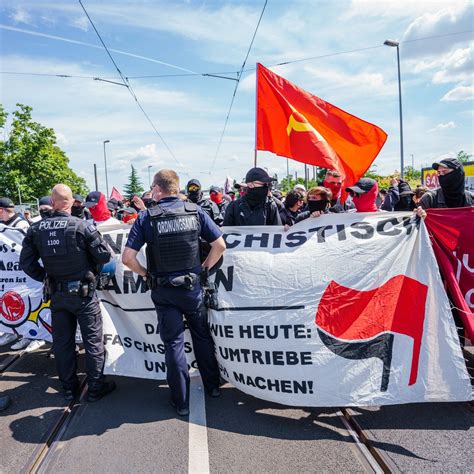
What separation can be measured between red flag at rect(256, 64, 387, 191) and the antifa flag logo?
58.3 inches

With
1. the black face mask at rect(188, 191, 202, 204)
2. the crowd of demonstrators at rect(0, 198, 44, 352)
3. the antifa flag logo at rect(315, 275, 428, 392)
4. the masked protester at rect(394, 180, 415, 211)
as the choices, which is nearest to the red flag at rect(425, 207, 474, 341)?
the antifa flag logo at rect(315, 275, 428, 392)

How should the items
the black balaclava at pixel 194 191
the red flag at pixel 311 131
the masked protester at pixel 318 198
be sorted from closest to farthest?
the masked protester at pixel 318 198
the red flag at pixel 311 131
the black balaclava at pixel 194 191

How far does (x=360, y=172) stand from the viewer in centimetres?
431

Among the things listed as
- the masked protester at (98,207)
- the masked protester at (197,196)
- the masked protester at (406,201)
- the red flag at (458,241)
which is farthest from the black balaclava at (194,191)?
the red flag at (458,241)

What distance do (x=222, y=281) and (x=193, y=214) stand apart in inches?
27.2

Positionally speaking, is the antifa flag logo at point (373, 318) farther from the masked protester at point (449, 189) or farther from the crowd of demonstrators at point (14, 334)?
the crowd of demonstrators at point (14, 334)

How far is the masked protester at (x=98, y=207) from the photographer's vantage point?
5277 mm

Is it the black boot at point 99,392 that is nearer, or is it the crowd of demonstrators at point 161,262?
the crowd of demonstrators at point 161,262

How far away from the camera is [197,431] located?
2984mm

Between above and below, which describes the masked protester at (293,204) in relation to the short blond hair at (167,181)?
below

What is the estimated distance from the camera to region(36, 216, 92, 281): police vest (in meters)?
3.46

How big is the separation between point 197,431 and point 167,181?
2083 millimetres

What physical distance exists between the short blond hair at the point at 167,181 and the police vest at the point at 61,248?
863mm

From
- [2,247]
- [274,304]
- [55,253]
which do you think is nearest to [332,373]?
[274,304]
